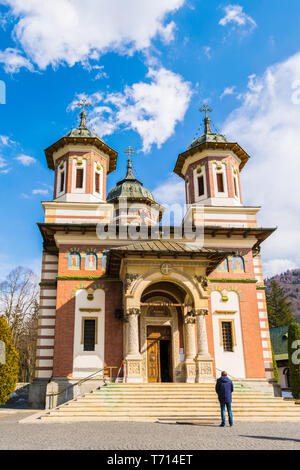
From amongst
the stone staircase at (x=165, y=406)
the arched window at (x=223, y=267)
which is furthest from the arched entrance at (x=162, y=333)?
the stone staircase at (x=165, y=406)

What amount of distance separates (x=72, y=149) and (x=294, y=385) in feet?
63.5

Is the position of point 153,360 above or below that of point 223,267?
below

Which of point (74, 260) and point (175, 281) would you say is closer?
point (175, 281)

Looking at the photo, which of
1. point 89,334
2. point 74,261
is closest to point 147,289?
point 89,334

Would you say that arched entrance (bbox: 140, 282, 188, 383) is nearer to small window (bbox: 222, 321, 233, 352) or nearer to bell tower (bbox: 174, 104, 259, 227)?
small window (bbox: 222, 321, 233, 352)

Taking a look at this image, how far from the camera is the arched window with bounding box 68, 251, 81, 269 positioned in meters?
21.7

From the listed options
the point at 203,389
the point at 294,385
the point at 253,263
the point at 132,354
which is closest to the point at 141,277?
the point at 132,354

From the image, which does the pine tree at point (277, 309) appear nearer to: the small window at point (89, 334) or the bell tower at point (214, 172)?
the bell tower at point (214, 172)

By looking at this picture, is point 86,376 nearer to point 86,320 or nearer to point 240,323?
point 86,320

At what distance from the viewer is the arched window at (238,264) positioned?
73.9 feet

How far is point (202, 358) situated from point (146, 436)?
8.62 m

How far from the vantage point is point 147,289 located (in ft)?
69.5

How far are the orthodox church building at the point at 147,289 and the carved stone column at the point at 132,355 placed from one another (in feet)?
0.14

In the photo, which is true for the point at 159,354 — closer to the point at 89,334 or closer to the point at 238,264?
the point at 89,334
